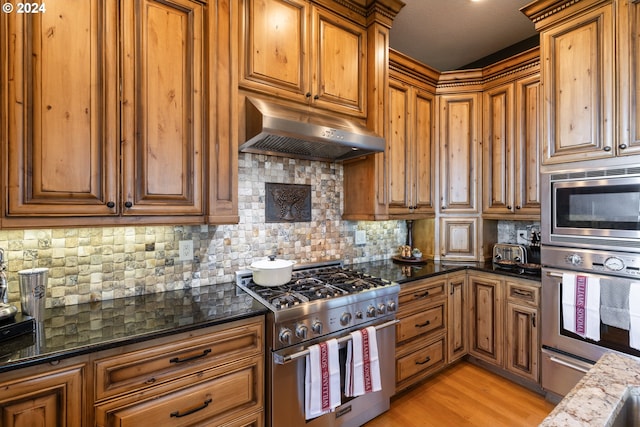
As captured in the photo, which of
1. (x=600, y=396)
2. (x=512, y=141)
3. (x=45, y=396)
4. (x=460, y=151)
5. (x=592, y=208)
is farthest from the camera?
(x=460, y=151)

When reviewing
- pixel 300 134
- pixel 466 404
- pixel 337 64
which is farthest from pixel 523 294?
pixel 337 64

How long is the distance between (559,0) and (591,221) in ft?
5.10

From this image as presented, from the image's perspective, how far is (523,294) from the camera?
2.33 m

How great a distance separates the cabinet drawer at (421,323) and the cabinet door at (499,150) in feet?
3.67

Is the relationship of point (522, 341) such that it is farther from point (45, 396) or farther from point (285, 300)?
point (45, 396)

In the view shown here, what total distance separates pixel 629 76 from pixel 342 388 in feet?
8.47

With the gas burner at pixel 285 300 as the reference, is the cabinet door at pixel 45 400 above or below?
below

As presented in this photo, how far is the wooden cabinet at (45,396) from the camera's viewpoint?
0.98 meters

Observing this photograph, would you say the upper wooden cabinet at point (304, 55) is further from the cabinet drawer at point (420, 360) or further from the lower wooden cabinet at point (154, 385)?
the cabinet drawer at point (420, 360)

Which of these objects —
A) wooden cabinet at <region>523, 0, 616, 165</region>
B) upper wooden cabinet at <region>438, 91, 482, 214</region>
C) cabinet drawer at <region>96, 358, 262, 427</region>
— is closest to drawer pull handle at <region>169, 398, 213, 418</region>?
cabinet drawer at <region>96, 358, 262, 427</region>

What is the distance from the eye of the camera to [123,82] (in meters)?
1.39

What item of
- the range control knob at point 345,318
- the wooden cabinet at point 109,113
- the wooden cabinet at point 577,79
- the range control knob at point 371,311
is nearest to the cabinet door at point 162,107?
the wooden cabinet at point 109,113

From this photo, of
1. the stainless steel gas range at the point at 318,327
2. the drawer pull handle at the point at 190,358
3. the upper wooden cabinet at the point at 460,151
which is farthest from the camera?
the upper wooden cabinet at the point at 460,151

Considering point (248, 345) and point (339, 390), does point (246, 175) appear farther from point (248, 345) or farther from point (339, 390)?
point (339, 390)
